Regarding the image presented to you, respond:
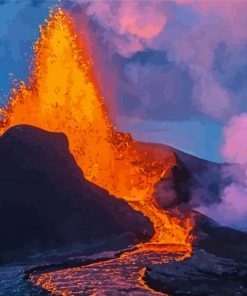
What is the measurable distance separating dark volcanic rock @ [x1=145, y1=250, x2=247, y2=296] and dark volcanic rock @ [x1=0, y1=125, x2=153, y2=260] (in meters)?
4.45

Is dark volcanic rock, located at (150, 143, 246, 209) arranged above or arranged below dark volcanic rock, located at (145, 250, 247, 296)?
above

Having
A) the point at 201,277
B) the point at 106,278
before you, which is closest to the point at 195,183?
the point at 201,277

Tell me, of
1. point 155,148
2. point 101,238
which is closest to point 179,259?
point 101,238

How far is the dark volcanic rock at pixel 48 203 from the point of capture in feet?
70.6

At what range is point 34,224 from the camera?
2180cm

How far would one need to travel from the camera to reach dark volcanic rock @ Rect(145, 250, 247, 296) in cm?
1503

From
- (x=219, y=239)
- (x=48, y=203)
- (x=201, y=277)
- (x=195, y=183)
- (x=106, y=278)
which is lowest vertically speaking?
(x=106, y=278)

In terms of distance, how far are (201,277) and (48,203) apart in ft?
28.4

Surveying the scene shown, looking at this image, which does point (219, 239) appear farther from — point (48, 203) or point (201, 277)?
point (48, 203)

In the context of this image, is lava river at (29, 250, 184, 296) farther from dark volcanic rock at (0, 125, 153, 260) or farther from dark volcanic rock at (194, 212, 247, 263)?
dark volcanic rock at (0, 125, 153, 260)

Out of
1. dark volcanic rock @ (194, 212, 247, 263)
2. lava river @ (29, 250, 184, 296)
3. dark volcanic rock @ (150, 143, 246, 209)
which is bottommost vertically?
lava river @ (29, 250, 184, 296)

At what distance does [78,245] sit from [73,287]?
631 cm

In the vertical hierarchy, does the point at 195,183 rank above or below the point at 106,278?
above

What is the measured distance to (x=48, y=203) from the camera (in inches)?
898
